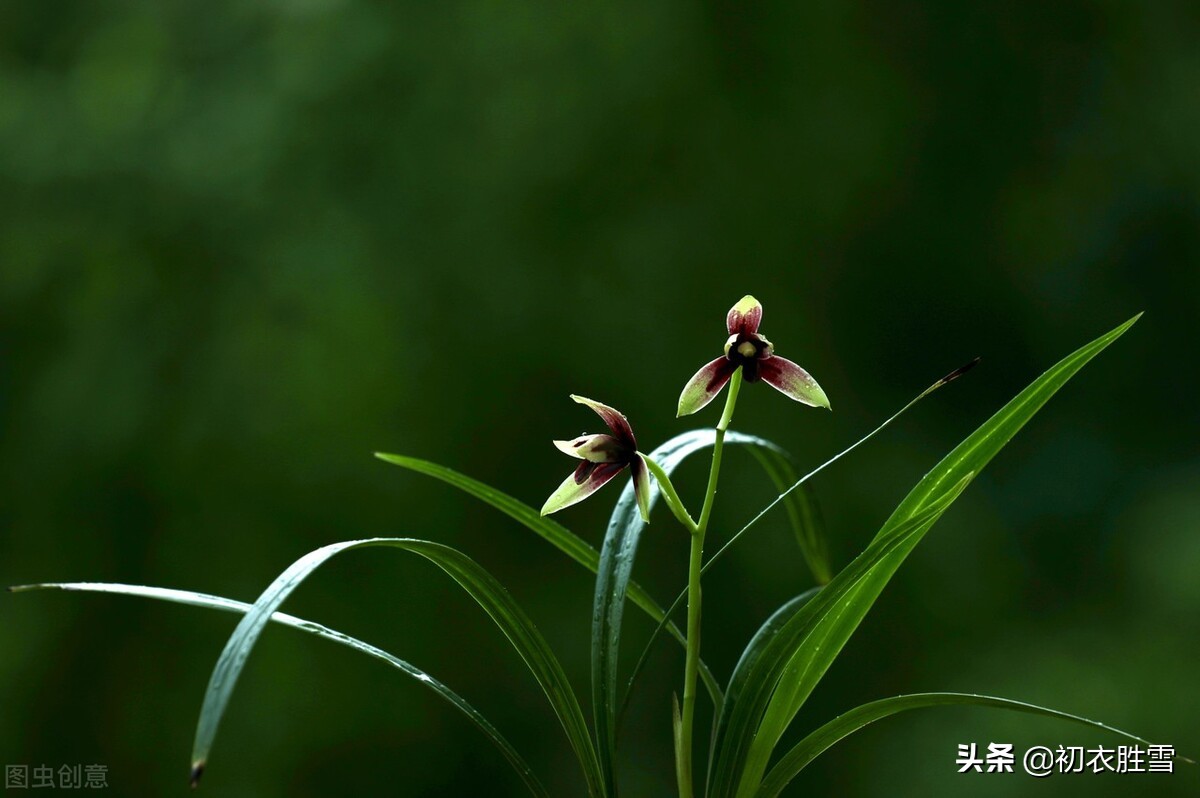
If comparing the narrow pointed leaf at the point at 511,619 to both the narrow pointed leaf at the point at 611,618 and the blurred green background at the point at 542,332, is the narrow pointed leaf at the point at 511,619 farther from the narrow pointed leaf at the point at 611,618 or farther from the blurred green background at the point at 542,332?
the blurred green background at the point at 542,332

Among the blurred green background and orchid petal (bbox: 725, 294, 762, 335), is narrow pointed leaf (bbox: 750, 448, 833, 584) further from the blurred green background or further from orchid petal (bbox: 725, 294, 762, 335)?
the blurred green background

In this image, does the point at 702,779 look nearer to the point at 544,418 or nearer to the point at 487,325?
the point at 544,418

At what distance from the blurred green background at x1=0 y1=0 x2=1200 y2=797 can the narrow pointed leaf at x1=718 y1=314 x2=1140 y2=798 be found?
1.11m

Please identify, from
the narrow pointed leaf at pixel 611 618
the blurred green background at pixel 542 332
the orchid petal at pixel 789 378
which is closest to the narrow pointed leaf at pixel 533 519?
the narrow pointed leaf at pixel 611 618

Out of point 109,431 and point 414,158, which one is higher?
point 414,158

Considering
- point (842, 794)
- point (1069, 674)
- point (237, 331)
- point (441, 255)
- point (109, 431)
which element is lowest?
point (842, 794)

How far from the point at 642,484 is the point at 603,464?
0.03 meters

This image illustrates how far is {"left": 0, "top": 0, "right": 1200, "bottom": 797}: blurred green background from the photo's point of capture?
182 centimetres

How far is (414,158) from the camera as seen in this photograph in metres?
1.97

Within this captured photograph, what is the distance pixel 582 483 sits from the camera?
674mm

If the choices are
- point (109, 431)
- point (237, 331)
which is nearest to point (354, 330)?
point (237, 331)

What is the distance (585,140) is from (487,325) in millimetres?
398

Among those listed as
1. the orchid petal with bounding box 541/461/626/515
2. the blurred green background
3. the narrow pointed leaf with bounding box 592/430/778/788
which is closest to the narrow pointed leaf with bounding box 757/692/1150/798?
the narrow pointed leaf with bounding box 592/430/778/788

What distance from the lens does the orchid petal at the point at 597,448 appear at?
2.15 ft
